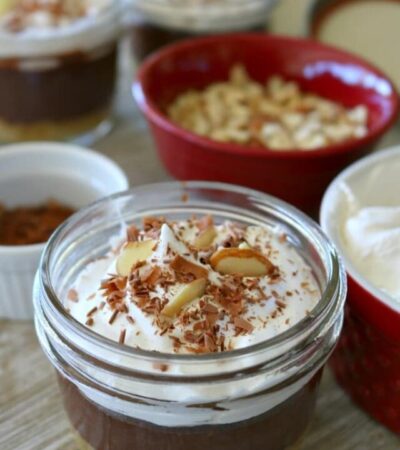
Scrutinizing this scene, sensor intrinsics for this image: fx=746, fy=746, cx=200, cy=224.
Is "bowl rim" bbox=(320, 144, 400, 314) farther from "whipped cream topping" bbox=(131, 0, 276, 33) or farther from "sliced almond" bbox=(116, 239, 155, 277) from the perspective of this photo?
"whipped cream topping" bbox=(131, 0, 276, 33)

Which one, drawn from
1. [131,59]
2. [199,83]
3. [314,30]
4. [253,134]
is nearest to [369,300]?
[253,134]

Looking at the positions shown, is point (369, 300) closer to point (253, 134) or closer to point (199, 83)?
point (253, 134)

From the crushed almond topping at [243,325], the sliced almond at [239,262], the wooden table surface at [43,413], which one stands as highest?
the sliced almond at [239,262]

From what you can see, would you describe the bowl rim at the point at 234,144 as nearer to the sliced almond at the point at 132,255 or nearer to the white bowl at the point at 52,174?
the white bowl at the point at 52,174

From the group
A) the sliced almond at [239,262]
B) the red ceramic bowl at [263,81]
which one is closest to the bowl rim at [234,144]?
the red ceramic bowl at [263,81]

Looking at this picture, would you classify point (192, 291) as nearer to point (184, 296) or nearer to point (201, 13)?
point (184, 296)

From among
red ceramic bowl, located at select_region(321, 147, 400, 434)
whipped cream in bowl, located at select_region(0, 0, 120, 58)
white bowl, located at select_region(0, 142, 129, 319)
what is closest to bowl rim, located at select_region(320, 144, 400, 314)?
red ceramic bowl, located at select_region(321, 147, 400, 434)
